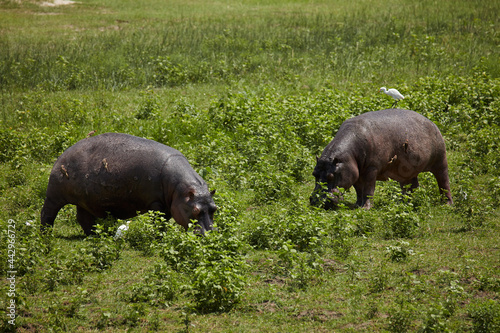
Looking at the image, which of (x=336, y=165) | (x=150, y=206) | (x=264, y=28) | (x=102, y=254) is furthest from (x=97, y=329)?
(x=264, y=28)

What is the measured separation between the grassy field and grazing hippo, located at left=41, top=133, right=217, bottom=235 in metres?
0.38

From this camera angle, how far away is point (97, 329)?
5.92 m

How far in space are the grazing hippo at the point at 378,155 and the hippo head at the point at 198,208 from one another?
187 cm

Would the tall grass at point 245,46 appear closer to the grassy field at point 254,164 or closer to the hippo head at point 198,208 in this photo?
the grassy field at point 254,164

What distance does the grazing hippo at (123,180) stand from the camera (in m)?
8.24

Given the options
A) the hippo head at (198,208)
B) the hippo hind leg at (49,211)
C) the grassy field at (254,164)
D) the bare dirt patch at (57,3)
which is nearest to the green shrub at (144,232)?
the grassy field at (254,164)

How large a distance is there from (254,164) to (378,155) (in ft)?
9.24

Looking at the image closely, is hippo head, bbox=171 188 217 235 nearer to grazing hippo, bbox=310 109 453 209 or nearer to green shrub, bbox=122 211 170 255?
green shrub, bbox=122 211 170 255

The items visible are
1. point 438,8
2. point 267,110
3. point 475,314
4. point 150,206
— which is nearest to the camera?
point 475,314

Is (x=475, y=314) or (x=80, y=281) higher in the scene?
(x=475, y=314)

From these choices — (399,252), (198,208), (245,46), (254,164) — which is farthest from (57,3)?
(399,252)

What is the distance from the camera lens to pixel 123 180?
8.35 meters

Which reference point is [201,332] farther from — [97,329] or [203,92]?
[203,92]

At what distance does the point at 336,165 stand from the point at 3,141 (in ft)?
24.0
